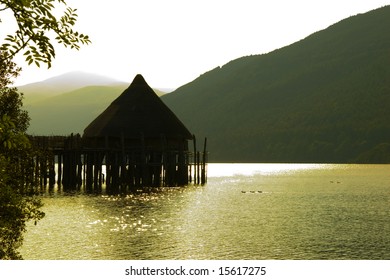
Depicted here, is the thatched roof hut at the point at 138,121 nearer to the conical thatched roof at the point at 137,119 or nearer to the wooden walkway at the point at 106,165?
the conical thatched roof at the point at 137,119

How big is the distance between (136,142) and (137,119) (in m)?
1.93

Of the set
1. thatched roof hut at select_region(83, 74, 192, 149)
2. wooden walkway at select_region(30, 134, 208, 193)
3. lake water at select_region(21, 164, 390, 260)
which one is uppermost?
thatched roof hut at select_region(83, 74, 192, 149)

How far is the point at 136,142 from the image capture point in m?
53.9

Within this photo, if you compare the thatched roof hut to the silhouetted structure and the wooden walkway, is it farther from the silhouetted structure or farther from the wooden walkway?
the wooden walkway

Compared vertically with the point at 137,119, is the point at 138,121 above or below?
below

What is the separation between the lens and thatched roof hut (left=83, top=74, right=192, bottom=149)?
52.7 meters

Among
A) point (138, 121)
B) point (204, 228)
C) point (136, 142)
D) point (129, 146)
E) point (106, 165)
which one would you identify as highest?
point (138, 121)

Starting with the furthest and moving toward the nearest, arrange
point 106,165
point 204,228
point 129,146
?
1. point 129,146
2. point 106,165
3. point 204,228

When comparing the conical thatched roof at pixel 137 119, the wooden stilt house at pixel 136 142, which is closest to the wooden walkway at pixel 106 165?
the wooden stilt house at pixel 136 142

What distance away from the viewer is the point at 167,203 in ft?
134

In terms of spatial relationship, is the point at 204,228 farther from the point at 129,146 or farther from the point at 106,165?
the point at 129,146

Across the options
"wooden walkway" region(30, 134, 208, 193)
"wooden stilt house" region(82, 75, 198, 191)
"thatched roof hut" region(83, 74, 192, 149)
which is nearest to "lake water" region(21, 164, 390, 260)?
"wooden walkway" region(30, 134, 208, 193)

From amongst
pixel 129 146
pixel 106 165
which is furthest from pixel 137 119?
pixel 106 165

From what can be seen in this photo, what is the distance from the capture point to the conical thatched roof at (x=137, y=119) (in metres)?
→ 52.7
